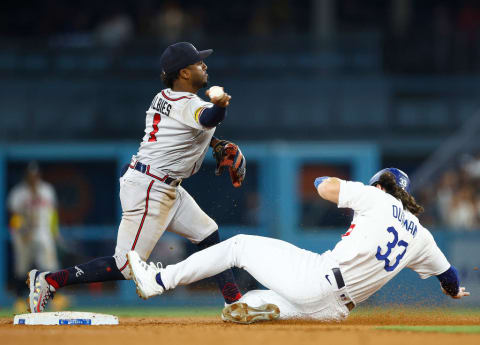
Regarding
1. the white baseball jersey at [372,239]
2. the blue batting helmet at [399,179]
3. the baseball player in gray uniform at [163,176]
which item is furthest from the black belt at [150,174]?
the blue batting helmet at [399,179]

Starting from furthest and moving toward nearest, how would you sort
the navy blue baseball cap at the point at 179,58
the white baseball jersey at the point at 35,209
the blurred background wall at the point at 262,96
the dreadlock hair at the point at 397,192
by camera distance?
1. the blurred background wall at the point at 262,96
2. the white baseball jersey at the point at 35,209
3. the navy blue baseball cap at the point at 179,58
4. the dreadlock hair at the point at 397,192

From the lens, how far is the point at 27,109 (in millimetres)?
15094

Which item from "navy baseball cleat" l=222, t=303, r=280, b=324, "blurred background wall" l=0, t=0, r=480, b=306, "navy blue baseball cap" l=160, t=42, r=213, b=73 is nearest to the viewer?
"navy baseball cleat" l=222, t=303, r=280, b=324

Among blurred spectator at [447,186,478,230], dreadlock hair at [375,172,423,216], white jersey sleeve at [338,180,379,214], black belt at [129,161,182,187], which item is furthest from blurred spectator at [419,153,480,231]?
white jersey sleeve at [338,180,379,214]

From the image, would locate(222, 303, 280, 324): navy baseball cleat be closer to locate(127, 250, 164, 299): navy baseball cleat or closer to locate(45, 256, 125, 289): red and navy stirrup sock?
locate(127, 250, 164, 299): navy baseball cleat

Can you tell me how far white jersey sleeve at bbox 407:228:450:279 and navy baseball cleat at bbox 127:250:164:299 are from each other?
1.79 metres

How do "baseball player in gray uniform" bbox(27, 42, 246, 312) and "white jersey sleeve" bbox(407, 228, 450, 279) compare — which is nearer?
"white jersey sleeve" bbox(407, 228, 450, 279)

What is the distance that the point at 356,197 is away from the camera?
233 inches

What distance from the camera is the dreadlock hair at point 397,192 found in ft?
20.2

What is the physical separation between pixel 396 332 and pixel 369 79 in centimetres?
992

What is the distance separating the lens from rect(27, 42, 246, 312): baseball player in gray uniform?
6520 millimetres

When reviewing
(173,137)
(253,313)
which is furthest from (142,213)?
(253,313)

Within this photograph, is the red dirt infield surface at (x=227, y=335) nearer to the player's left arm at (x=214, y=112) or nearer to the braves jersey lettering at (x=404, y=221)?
the braves jersey lettering at (x=404, y=221)

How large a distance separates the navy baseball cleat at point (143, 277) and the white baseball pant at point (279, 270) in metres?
0.07
